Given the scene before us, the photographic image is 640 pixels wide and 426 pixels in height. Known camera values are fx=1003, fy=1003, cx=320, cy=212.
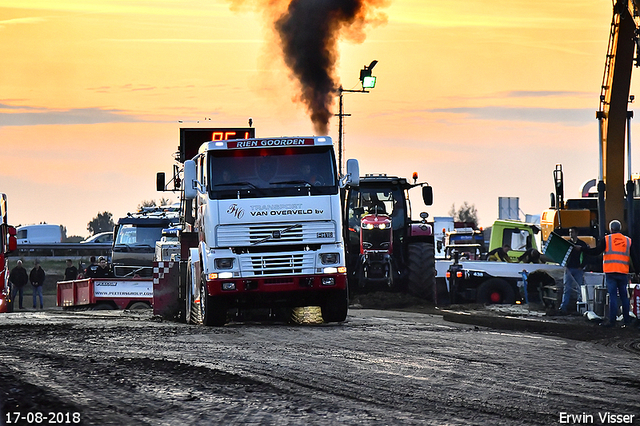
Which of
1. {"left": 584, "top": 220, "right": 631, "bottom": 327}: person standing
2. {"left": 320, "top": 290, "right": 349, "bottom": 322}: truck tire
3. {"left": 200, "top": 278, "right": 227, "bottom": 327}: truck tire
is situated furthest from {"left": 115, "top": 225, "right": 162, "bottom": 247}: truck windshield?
{"left": 584, "top": 220, "right": 631, "bottom": 327}: person standing

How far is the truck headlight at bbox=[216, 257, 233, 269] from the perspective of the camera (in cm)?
1641

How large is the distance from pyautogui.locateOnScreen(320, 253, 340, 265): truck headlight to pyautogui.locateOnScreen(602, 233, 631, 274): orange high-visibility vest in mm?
4797

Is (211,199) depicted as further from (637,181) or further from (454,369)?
(637,181)

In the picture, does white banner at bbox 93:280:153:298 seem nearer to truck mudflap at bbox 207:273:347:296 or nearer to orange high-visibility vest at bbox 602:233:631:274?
truck mudflap at bbox 207:273:347:296

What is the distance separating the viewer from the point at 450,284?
81.9ft

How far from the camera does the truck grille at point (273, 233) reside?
16.3 metres

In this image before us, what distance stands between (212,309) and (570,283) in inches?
315

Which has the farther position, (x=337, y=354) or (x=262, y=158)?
(x=262, y=158)

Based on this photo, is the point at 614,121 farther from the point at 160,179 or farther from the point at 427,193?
the point at 160,179

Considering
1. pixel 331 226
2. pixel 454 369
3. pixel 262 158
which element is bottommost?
pixel 454 369

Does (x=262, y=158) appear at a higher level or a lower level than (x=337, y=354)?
higher

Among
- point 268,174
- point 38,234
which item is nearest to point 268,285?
point 268,174

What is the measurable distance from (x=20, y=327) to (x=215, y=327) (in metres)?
3.24

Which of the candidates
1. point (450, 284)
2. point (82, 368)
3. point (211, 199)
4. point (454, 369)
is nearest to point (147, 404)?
point (82, 368)
